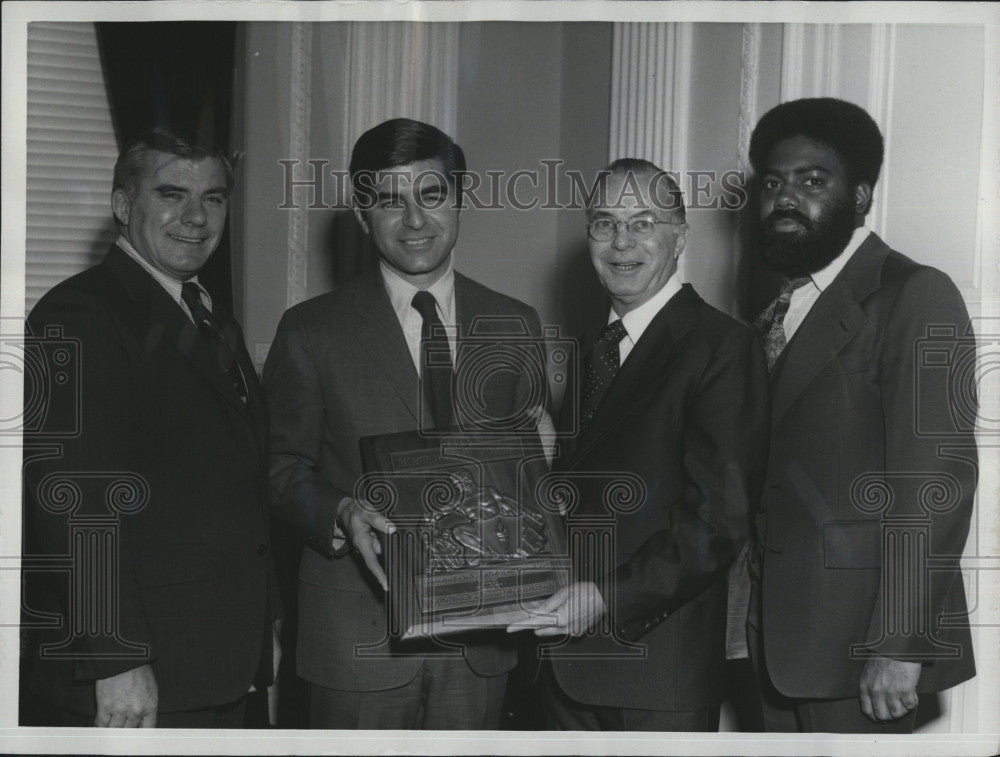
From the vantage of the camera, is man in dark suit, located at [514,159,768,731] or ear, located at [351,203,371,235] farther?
ear, located at [351,203,371,235]

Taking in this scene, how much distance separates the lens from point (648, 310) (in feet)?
6.54

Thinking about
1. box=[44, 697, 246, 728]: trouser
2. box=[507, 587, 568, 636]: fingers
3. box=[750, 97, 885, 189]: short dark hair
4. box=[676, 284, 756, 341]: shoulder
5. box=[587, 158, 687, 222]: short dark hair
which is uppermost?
box=[750, 97, 885, 189]: short dark hair

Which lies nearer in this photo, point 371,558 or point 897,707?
point 371,558

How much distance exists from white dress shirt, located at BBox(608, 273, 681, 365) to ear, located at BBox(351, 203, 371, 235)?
59 cm

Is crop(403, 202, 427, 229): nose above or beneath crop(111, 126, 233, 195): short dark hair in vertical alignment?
beneath

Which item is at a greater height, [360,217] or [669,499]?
[360,217]

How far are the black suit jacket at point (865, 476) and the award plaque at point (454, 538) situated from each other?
50 centimetres

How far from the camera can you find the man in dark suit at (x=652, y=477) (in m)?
1.93

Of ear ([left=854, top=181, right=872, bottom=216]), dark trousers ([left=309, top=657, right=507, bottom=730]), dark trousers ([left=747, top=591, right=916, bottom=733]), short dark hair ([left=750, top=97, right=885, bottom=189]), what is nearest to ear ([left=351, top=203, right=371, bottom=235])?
short dark hair ([left=750, top=97, right=885, bottom=189])

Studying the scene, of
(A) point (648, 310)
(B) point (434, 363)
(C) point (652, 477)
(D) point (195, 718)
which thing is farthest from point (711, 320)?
(D) point (195, 718)

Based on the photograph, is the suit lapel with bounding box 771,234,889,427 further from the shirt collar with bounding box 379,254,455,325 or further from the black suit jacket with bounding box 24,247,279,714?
the black suit jacket with bounding box 24,247,279,714

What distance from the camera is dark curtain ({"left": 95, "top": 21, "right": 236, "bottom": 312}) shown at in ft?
6.75

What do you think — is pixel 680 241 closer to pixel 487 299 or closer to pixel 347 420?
pixel 487 299

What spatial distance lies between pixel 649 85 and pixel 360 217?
2.31 ft
